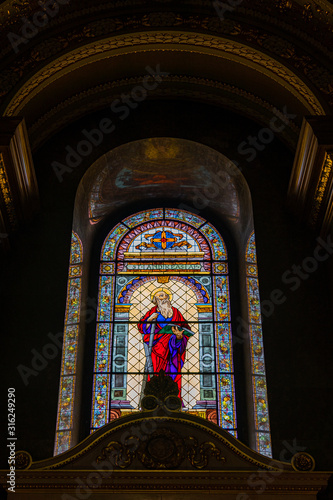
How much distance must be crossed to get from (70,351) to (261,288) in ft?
8.63

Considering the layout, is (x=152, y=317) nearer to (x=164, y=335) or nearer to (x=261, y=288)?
(x=164, y=335)

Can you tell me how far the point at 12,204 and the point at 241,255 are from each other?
3.40m

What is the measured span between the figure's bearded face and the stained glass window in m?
1.15

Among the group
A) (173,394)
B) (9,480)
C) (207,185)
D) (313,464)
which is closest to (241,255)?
(207,185)

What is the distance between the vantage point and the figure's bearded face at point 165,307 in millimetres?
9617

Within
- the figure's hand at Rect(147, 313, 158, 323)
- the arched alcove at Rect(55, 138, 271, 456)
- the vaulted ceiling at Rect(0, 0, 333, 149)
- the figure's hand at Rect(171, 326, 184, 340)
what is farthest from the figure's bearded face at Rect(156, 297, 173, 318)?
the vaulted ceiling at Rect(0, 0, 333, 149)

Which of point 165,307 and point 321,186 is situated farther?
point 165,307

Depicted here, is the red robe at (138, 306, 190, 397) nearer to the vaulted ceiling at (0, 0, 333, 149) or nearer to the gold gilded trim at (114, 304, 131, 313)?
the gold gilded trim at (114, 304, 131, 313)

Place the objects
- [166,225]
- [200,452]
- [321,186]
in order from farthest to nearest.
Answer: [166,225]
[321,186]
[200,452]

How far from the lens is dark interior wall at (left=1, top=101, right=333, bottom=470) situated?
7715 mm

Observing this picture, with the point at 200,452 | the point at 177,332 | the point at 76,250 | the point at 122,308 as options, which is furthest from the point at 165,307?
the point at 200,452

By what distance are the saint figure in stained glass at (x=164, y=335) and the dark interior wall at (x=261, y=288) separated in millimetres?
1440

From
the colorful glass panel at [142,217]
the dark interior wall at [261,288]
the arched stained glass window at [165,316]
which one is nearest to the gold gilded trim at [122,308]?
the arched stained glass window at [165,316]

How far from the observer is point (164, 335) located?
9367mm
